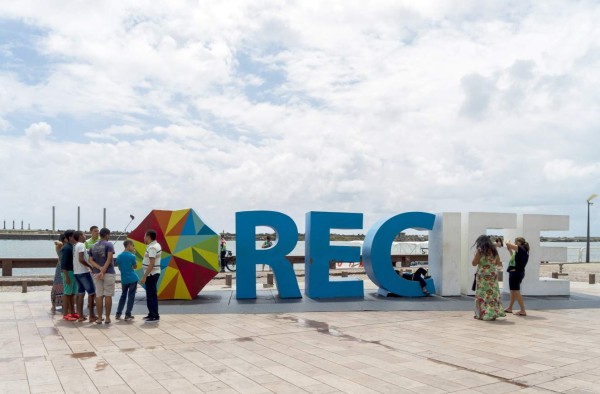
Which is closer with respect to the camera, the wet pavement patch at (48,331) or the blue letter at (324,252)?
the wet pavement patch at (48,331)

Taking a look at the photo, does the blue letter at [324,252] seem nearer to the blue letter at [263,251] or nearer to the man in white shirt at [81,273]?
the blue letter at [263,251]

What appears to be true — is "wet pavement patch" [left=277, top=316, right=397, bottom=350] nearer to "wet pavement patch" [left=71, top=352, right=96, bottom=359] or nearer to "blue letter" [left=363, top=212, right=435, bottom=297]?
"blue letter" [left=363, top=212, right=435, bottom=297]

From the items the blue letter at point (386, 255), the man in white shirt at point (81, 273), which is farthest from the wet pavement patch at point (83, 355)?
the blue letter at point (386, 255)

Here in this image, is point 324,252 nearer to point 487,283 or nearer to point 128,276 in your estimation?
point 487,283

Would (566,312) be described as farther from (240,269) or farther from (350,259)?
(240,269)

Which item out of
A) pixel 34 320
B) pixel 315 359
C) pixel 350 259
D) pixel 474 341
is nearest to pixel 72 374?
pixel 315 359

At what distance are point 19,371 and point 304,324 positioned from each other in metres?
4.93

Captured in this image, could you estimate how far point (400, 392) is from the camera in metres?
5.92

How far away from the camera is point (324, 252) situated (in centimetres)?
1368

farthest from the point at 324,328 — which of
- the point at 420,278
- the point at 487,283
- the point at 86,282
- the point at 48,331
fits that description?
the point at 420,278

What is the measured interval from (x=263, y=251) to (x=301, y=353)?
575 cm

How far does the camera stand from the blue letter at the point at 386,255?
542 inches

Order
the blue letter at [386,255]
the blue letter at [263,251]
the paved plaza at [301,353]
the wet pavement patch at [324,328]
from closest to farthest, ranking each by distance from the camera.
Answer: the paved plaza at [301,353]
the wet pavement patch at [324,328]
the blue letter at [263,251]
the blue letter at [386,255]

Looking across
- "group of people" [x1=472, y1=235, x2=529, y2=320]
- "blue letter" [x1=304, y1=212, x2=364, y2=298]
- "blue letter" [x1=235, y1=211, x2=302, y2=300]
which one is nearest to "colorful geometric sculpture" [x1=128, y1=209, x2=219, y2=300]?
"blue letter" [x1=235, y1=211, x2=302, y2=300]
